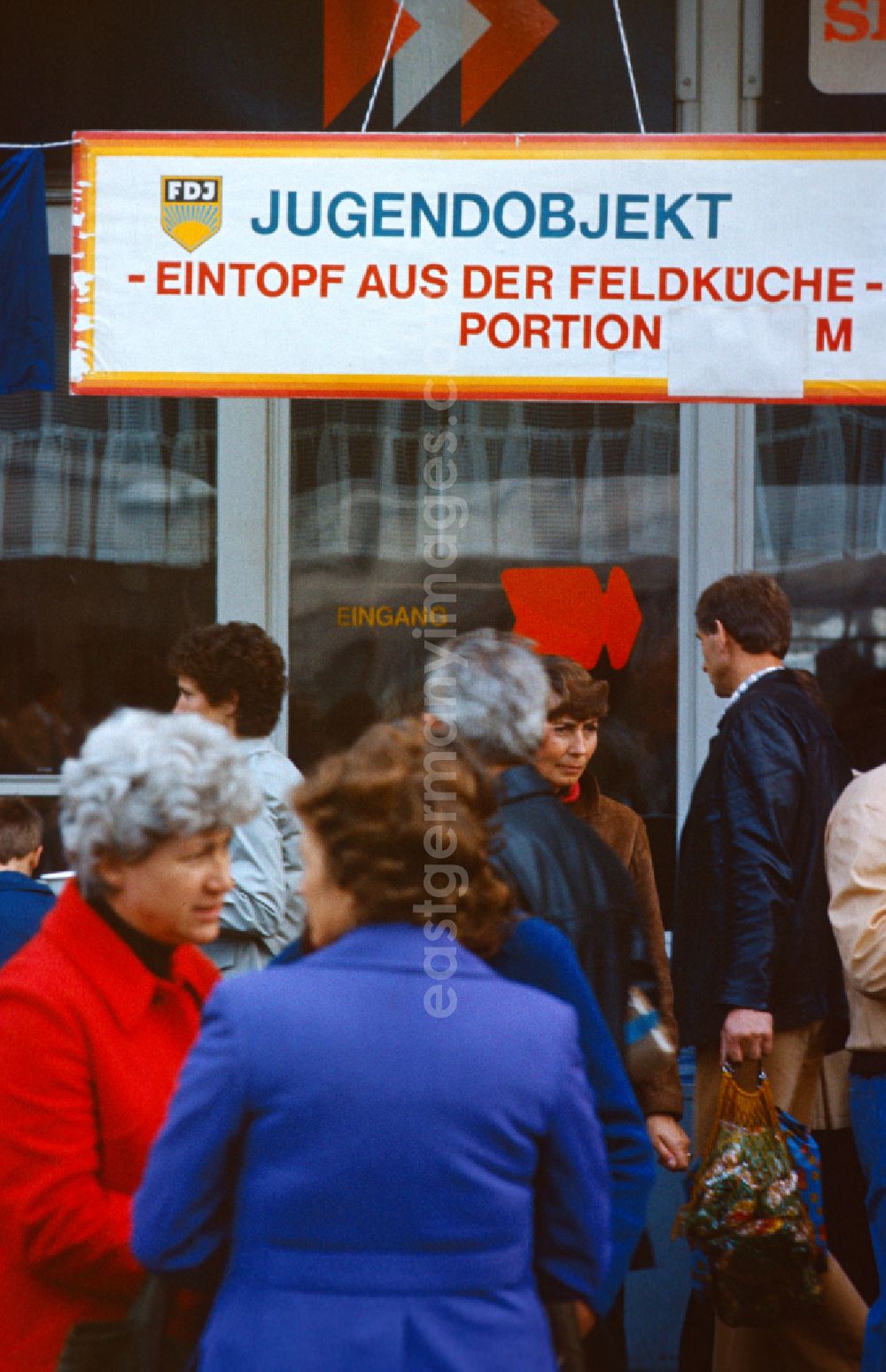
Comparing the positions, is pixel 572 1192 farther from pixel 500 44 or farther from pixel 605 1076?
pixel 500 44

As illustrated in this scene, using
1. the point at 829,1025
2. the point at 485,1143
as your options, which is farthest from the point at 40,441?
the point at 485,1143

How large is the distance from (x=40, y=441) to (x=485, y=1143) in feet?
15.5

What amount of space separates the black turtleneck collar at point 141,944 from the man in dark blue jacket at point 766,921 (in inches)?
79.9

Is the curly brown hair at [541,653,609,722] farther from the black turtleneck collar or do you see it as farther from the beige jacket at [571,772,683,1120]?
the black turtleneck collar

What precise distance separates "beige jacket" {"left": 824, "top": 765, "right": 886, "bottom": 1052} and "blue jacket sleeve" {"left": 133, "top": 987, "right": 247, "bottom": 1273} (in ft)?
A: 7.01

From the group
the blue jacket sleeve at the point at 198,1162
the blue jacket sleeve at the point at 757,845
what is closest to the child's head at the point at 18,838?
the blue jacket sleeve at the point at 757,845

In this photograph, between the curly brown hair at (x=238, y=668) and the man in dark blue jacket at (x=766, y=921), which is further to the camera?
the curly brown hair at (x=238, y=668)

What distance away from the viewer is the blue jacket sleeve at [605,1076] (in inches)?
103

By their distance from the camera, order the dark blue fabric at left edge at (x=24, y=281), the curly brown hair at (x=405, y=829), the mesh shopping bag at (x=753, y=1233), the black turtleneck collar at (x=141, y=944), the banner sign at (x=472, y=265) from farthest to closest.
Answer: the dark blue fabric at left edge at (x=24, y=281), the mesh shopping bag at (x=753, y=1233), the banner sign at (x=472, y=265), the black turtleneck collar at (x=141, y=944), the curly brown hair at (x=405, y=829)

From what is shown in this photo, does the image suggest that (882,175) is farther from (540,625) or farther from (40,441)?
(40,441)

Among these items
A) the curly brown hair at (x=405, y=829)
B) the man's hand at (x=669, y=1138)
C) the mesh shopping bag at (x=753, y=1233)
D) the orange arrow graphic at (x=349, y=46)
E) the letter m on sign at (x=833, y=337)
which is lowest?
the mesh shopping bag at (x=753, y=1233)

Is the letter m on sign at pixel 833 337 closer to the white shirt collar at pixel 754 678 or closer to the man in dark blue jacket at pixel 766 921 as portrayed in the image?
the man in dark blue jacket at pixel 766 921

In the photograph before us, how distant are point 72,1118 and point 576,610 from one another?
4046 mm

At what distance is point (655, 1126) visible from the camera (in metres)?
4.16
